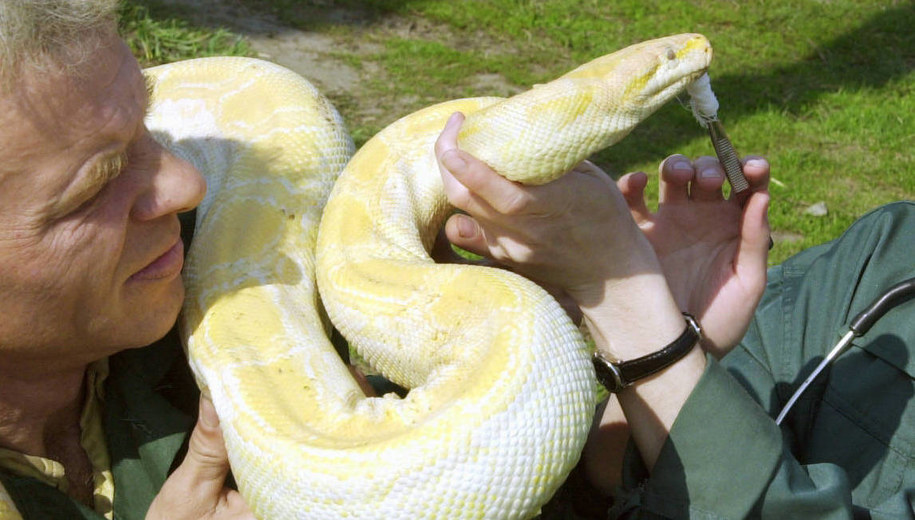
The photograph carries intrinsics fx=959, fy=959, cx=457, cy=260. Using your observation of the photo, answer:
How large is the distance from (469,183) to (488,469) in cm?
54

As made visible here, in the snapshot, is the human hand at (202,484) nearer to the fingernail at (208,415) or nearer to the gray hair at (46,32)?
the fingernail at (208,415)

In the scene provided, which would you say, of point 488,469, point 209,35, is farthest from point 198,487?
point 209,35

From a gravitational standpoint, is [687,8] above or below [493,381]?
below

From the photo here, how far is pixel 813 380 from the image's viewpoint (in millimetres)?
2158

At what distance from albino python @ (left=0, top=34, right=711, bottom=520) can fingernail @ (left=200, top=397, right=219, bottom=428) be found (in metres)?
0.03

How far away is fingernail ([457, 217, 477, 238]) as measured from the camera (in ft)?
6.61

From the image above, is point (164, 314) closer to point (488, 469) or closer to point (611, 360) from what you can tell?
point (488, 469)

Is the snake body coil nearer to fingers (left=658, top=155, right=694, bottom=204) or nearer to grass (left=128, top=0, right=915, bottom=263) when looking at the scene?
fingers (left=658, top=155, right=694, bottom=204)

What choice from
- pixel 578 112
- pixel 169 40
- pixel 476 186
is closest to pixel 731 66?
pixel 169 40

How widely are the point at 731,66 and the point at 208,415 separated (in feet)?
18.0

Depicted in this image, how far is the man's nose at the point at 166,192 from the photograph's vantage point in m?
1.69

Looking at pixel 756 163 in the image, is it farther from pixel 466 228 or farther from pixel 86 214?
pixel 86 214

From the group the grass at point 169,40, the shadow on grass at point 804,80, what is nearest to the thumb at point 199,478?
the shadow on grass at point 804,80

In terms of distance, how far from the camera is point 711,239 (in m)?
2.28
